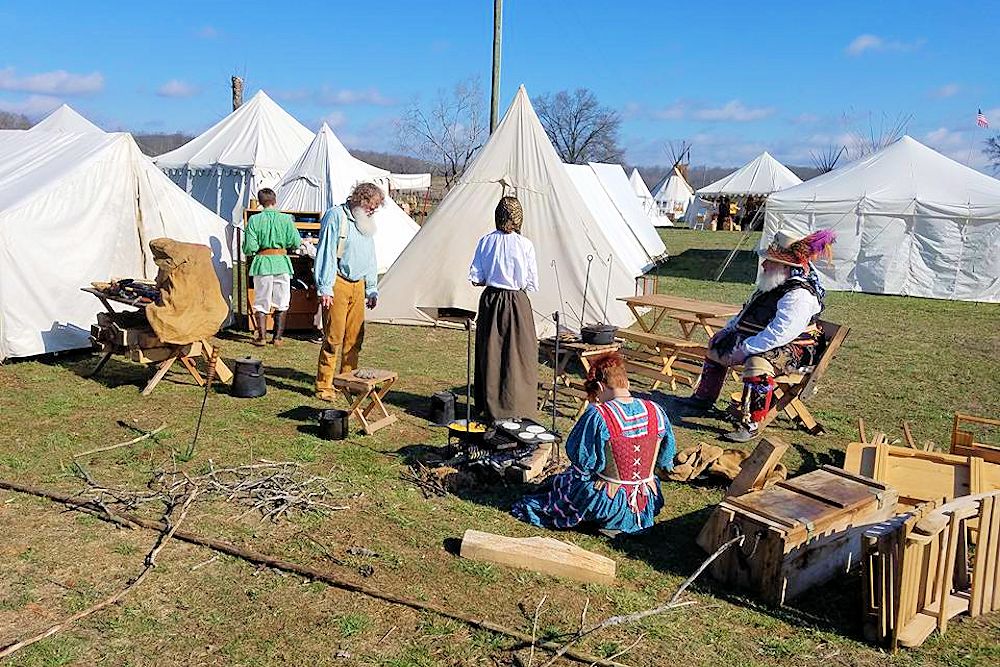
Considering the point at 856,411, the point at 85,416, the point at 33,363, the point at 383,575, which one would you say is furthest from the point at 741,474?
the point at 33,363

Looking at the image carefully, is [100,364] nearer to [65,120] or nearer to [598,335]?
[598,335]

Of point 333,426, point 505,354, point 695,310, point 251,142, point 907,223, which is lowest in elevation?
point 333,426

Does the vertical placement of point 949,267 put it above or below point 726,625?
above

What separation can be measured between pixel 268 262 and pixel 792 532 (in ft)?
20.8

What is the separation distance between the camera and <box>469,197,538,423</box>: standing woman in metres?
5.79

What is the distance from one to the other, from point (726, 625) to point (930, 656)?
2.58ft

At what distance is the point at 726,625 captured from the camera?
3.43 m

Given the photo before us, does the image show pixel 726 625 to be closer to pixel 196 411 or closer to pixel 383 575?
pixel 383 575

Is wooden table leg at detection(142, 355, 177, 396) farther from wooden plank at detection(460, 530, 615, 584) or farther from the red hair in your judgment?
the red hair

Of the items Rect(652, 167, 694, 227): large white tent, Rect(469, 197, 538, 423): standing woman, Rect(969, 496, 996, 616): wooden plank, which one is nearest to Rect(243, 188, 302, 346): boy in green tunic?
Rect(469, 197, 538, 423): standing woman

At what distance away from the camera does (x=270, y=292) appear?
27.7 ft

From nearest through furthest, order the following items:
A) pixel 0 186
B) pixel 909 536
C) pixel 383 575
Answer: pixel 909 536 < pixel 383 575 < pixel 0 186

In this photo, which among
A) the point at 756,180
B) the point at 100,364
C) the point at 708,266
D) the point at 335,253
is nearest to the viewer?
the point at 335,253

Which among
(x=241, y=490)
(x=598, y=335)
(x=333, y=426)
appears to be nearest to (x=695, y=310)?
(x=598, y=335)
